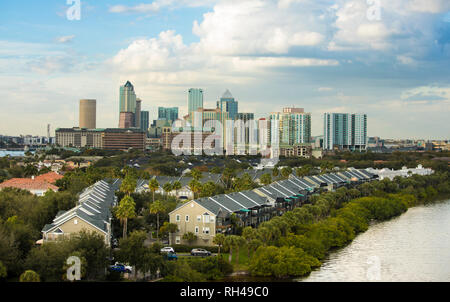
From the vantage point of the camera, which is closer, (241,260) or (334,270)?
(334,270)

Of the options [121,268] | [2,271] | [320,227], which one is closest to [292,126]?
[320,227]

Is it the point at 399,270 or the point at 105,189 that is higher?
the point at 105,189

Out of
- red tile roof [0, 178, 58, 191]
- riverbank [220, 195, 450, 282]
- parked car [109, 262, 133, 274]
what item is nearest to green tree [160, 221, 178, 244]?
riverbank [220, 195, 450, 282]

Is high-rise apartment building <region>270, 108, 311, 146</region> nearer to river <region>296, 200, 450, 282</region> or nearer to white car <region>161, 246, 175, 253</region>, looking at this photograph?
river <region>296, 200, 450, 282</region>

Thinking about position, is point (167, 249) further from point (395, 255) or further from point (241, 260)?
point (395, 255)

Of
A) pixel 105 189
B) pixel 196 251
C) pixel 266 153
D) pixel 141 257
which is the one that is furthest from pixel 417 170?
pixel 141 257
